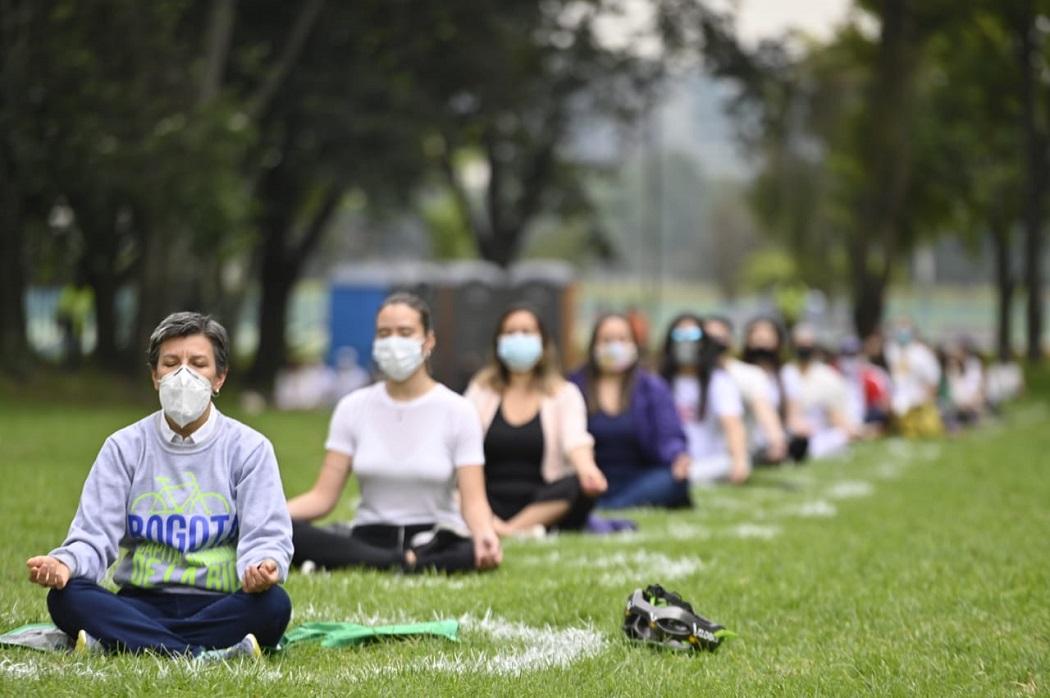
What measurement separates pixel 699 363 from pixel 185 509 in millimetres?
8864

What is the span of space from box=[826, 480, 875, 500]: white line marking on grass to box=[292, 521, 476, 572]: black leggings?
224 inches

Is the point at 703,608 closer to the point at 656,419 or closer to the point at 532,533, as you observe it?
the point at 532,533

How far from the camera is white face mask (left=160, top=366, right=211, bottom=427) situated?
577 cm

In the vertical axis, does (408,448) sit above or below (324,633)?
above

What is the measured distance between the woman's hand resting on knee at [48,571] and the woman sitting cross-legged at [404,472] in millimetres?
2929

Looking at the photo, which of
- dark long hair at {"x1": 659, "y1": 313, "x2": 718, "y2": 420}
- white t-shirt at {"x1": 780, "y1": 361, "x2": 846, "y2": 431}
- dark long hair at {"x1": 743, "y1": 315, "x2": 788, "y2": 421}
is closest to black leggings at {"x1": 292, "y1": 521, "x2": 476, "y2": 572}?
dark long hair at {"x1": 659, "y1": 313, "x2": 718, "y2": 420}

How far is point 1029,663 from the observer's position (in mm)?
6152

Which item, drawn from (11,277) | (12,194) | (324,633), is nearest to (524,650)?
(324,633)

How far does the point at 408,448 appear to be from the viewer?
340 inches

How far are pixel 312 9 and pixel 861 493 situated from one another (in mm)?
17524

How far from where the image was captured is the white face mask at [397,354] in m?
8.47

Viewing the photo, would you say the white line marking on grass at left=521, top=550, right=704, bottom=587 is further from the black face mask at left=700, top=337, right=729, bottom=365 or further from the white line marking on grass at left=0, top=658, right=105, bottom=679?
the black face mask at left=700, top=337, right=729, bottom=365

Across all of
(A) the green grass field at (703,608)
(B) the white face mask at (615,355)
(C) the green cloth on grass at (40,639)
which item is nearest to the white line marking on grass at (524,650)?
(A) the green grass field at (703,608)

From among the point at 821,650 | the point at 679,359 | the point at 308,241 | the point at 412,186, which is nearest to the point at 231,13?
the point at 412,186
